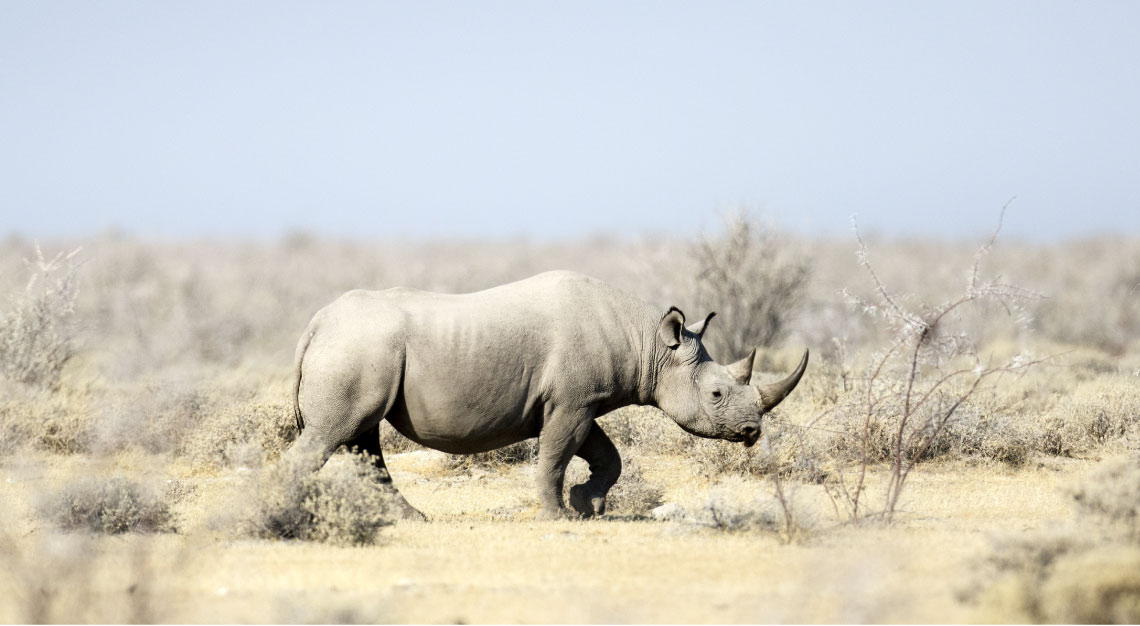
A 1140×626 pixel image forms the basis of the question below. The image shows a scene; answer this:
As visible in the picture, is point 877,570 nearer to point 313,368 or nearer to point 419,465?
point 313,368

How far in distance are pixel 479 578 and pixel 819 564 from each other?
2108 millimetres

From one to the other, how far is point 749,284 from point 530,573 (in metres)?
16.6

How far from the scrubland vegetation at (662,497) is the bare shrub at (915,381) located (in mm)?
60

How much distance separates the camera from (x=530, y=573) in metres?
7.82

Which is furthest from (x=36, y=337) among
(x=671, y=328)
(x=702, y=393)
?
(x=702, y=393)

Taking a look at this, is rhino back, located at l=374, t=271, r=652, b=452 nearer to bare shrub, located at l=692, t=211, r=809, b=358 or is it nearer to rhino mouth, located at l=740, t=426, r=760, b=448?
rhino mouth, located at l=740, t=426, r=760, b=448

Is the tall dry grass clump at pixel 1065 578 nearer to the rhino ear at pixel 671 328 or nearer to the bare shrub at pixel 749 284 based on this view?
the rhino ear at pixel 671 328

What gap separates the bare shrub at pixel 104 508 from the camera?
363 inches

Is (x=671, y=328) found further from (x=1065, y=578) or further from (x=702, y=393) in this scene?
(x=1065, y=578)

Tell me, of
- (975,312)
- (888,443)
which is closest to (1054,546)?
(888,443)

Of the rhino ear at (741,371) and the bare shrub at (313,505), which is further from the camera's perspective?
the rhino ear at (741,371)

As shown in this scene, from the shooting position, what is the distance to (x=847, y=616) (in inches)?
260

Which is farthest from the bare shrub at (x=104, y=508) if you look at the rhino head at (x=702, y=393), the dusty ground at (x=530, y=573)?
the rhino head at (x=702, y=393)

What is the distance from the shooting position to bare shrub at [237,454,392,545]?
877 cm
